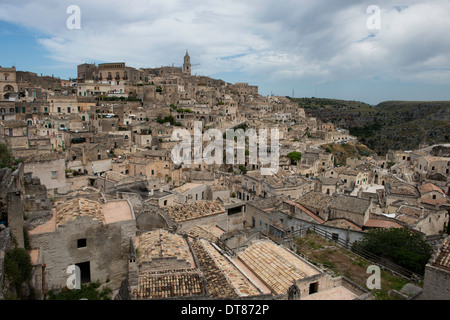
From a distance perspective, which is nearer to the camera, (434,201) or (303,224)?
(303,224)

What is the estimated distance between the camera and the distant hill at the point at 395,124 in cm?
10094

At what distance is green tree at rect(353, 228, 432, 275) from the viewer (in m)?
13.3

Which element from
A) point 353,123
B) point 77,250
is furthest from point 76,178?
point 353,123

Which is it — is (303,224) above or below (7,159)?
below

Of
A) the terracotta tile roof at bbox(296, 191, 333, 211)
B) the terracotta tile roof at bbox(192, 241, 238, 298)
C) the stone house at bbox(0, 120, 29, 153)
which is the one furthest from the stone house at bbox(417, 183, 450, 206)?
the stone house at bbox(0, 120, 29, 153)

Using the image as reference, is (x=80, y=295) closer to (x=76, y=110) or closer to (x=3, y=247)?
(x=3, y=247)

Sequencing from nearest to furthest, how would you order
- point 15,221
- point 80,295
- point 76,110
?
1. point 15,221
2. point 80,295
3. point 76,110

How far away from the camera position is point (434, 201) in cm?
2938

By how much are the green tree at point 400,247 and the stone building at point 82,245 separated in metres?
10.0

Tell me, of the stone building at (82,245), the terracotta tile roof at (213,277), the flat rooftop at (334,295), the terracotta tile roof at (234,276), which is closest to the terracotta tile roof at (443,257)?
the flat rooftop at (334,295)

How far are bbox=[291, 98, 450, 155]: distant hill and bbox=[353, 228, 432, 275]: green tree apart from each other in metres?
81.8

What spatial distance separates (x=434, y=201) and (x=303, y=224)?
18.6 metres

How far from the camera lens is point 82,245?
11.1 meters

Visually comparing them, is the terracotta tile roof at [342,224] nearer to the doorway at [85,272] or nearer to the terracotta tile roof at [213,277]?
the terracotta tile roof at [213,277]
